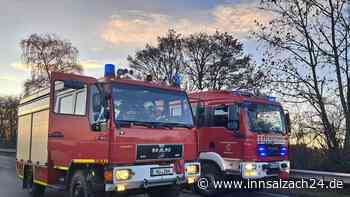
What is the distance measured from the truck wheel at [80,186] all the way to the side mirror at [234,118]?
4.32 metres

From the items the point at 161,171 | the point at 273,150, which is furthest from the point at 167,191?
the point at 273,150

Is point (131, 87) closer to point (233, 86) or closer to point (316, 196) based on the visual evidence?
point (316, 196)

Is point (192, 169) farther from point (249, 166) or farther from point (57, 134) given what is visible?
point (57, 134)

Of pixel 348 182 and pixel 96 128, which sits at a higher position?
pixel 96 128

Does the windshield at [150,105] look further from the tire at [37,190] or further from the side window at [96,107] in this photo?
the tire at [37,190]

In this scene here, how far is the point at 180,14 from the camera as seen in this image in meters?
19.0

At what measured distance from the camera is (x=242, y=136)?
430 inches

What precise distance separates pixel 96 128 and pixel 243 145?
173 inches

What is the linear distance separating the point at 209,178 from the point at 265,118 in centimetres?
222

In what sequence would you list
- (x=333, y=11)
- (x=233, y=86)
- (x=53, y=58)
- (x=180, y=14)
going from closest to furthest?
(x=333, y=11)
(x=180, y=14)
(x=233, y=86)
(x=53, y=58)

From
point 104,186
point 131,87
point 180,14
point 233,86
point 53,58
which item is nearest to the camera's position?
point 104,186

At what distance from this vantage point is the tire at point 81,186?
7.94 m

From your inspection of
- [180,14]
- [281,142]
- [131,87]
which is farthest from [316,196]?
[180,14]

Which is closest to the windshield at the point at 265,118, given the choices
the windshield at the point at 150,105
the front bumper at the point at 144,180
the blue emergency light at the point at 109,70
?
the windshield at the point at 150,105
